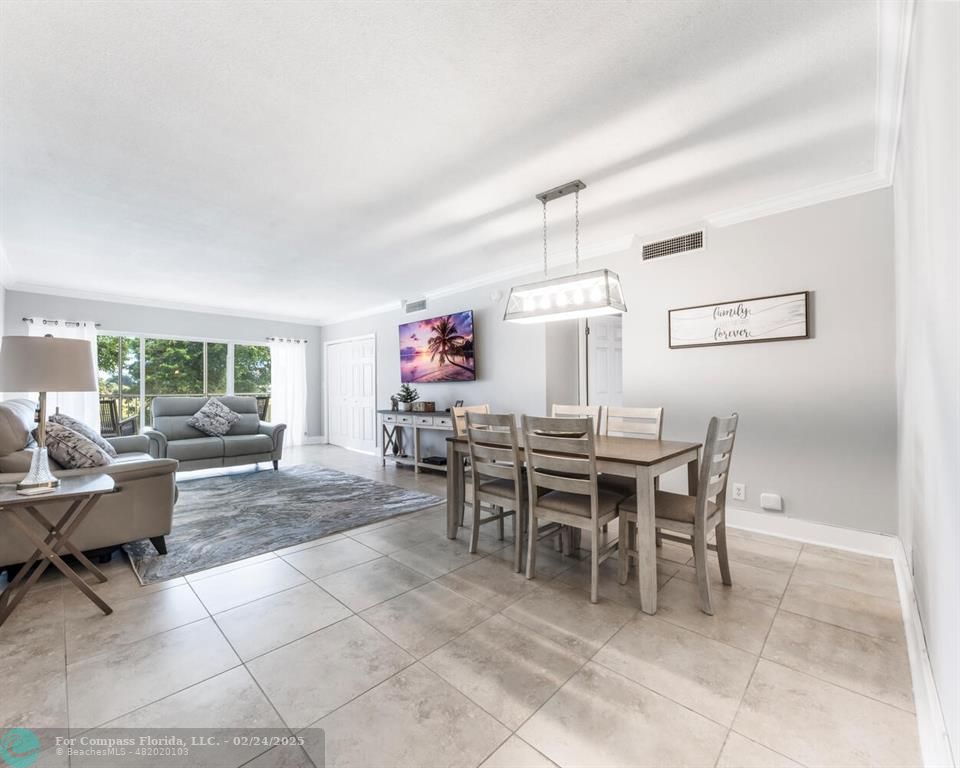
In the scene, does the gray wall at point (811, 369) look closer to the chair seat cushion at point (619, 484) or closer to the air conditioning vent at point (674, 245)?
the air conditioning vent at point (674, 245)

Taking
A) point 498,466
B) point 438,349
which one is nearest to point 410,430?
point 438,349

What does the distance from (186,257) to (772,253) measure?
5.15 metres

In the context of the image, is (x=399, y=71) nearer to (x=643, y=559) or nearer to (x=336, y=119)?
(x=336, y=119)

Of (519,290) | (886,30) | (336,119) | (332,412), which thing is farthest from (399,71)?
(332,412)

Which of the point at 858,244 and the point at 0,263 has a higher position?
the point at 0,263

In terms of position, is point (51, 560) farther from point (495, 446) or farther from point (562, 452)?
point (562, 452)

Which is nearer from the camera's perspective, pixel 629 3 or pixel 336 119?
pixel 629 3

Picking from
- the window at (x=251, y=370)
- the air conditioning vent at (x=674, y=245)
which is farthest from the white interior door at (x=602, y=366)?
the window at (x=251, y=370)

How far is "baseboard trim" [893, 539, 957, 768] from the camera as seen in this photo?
1170 mm

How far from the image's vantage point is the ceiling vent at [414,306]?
233 inches

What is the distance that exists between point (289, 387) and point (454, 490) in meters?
5.64

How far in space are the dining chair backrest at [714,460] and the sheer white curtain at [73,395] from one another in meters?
6.63

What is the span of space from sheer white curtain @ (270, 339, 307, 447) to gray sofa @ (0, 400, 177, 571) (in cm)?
463

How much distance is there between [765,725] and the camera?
1361 mm
